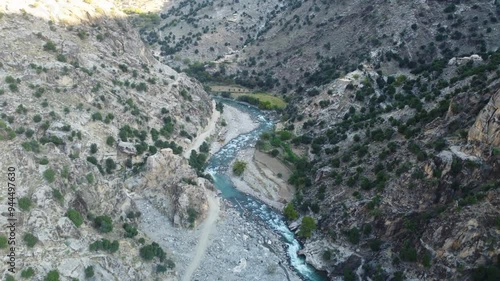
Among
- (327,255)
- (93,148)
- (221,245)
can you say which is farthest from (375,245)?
(93,148)

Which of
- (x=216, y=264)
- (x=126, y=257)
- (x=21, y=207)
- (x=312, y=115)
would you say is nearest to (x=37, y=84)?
(x=21, y=207)

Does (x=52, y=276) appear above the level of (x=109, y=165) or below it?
above

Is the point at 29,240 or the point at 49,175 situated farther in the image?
the point at 49,175

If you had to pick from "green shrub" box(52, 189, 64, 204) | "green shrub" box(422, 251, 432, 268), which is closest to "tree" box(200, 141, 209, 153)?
"green shrub" box(52, 189, 64, 204)

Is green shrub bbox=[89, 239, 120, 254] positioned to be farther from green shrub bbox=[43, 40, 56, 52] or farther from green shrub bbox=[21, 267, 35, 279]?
green shrub bbox=[43, 40, 56, 52]

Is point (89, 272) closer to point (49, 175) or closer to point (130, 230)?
point (130, 230)

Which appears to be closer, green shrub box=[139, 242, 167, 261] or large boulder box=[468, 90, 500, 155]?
green shrub box=[139, 242, 167, 261]
